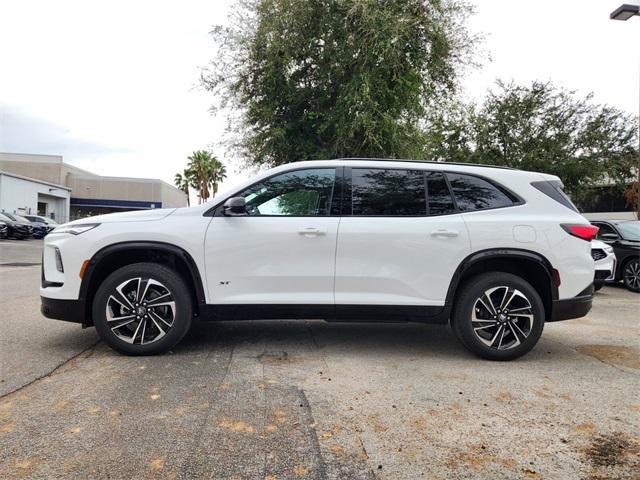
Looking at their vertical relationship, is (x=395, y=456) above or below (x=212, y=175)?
below

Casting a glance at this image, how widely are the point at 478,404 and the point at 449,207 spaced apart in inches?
72.2

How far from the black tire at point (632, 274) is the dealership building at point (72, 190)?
142 ft

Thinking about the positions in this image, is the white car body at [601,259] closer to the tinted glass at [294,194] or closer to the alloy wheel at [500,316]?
the alloy wheel at [500,316]

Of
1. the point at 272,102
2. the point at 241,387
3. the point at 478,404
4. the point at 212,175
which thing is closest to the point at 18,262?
the point at 272,102

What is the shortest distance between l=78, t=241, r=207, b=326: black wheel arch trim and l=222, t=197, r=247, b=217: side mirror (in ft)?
1.69

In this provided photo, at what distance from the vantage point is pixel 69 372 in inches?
150

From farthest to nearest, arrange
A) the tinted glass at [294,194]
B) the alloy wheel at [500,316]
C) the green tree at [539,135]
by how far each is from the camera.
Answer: the green tree at [539,135]
the tinted glass at [294,194]
the alloy wheel at [500,316]

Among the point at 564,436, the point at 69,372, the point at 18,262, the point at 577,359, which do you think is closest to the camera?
the point at 564,436

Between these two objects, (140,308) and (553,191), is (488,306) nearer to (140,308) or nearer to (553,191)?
(553,191)

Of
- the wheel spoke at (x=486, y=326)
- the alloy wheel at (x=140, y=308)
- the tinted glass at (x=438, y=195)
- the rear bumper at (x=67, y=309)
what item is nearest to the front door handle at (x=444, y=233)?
the tinted glass at (x=438, y=195)

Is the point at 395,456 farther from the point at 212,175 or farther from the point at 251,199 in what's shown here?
the point at 212,175

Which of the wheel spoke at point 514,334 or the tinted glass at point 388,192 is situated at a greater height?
the tinted glass at point 388,192

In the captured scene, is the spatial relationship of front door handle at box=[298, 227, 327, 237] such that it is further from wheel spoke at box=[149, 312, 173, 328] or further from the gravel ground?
wheel spoke at box=[149, 312, 173, 328]

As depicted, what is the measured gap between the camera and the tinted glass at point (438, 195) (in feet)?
14.3
